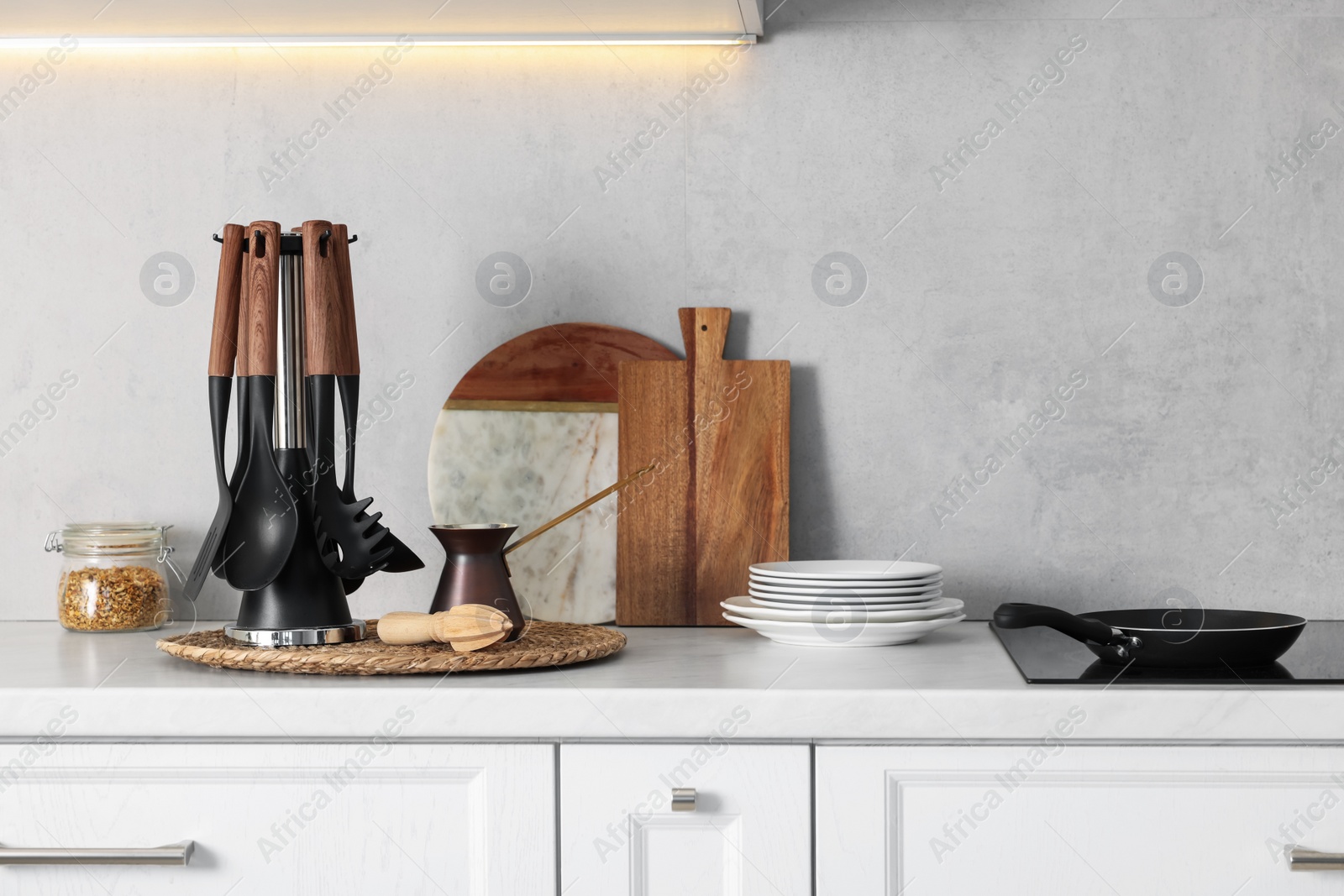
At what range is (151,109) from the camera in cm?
156

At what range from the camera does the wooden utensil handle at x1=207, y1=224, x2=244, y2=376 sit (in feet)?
3.98

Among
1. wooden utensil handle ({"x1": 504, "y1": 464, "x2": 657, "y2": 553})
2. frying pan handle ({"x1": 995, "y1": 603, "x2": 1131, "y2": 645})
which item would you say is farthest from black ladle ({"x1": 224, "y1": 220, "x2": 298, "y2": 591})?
frying pan handle ({"x1": 995, "y1": 603, "x2": 1131, "y2": 645})

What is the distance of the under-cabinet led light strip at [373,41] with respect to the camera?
4.92 ft

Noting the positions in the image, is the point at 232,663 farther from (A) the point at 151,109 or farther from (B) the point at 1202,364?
(B) the point at 1202,364

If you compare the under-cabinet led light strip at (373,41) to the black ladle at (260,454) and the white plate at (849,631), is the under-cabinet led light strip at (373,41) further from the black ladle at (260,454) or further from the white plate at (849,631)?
the white plate at (849,631)

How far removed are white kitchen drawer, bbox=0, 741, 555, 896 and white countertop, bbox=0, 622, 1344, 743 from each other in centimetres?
2

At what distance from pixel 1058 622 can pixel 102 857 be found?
900 millimetres

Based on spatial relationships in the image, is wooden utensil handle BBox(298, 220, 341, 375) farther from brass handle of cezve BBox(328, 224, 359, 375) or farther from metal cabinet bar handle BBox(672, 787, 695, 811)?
metal cabinet bar handle BBox(672, 787, 695, 811)

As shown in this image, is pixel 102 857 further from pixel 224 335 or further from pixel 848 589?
pixel 848 589

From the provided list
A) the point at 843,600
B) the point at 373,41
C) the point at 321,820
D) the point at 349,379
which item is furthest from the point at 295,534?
the point at 373,41

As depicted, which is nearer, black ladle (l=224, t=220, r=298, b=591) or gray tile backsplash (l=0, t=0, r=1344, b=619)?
black ladle (l=224, t=220, r=298, b=591)

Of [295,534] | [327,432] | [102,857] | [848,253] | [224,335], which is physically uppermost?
[848,253]

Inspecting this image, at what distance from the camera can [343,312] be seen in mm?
1221

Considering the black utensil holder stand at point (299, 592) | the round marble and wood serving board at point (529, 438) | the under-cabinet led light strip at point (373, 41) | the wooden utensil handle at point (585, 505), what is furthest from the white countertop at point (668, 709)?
the under-cabinet led light strip at point (373, 41)
